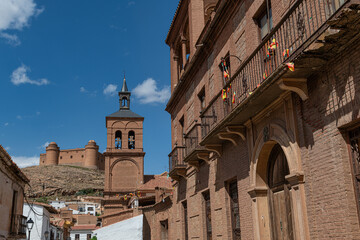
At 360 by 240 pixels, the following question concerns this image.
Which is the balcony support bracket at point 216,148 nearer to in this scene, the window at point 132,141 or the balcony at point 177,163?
the balcony at point 177,163

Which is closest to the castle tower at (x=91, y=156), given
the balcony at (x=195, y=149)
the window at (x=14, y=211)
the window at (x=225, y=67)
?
the window at (x=14, y=211)

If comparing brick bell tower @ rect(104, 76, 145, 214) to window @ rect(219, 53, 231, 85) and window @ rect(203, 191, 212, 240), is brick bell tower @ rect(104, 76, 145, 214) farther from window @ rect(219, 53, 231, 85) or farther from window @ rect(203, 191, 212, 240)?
window @ rect(219, 53, 231, 85)

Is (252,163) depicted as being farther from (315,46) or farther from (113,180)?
(113,180)

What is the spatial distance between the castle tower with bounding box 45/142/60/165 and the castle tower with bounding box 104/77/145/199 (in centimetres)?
6262

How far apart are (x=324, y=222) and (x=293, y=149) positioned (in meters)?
1.47

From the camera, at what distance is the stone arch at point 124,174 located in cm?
5025

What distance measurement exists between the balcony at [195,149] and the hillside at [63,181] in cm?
8470

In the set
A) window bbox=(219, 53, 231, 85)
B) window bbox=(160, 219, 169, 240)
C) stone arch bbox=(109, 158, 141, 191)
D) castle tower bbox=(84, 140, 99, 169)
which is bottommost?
window bbox=(160, 219, 169, 240)

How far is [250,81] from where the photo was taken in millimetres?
8602

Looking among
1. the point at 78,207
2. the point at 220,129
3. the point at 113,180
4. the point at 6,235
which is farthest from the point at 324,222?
the point at 78,207

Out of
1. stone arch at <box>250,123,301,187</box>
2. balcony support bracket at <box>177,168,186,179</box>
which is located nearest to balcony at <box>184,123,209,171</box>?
balcony support bracket at <box>177,168,186,179</box>

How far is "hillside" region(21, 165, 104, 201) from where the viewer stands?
95938 millimetres

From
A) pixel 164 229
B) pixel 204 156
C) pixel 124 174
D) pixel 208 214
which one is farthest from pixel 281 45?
pixel 124 174

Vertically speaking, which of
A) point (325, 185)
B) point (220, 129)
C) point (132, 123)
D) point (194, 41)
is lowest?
point (325, 185)
